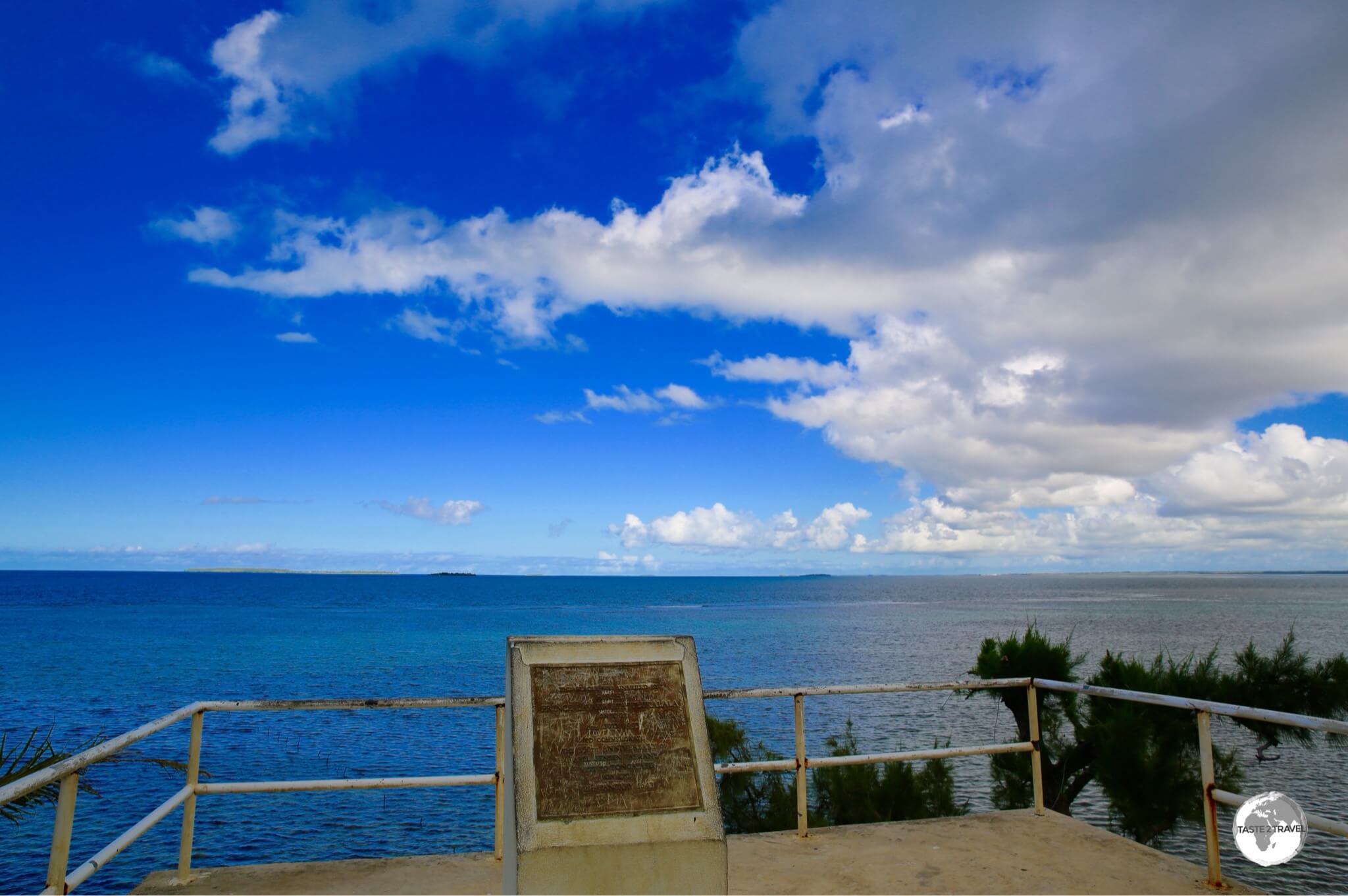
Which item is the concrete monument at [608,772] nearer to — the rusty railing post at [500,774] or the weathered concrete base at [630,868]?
the weathered concrete base at [630,868]

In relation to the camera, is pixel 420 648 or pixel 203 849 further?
pixel 420 648

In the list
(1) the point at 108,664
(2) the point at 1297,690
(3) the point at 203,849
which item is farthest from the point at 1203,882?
(1) the point at 108,664

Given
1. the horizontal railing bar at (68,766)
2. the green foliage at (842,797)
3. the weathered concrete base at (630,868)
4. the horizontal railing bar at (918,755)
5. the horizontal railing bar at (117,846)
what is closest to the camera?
the horizontal railing bar at (68,766)

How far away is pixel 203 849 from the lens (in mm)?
14352

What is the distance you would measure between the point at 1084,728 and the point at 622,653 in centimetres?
857

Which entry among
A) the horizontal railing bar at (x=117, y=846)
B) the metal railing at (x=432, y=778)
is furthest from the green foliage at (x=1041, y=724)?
the horizontal railing bar at (x=117, y=846)

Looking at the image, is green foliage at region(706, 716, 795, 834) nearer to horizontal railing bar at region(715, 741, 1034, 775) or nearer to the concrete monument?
horizontal railing bar at region(715, 741, 1034, 775)

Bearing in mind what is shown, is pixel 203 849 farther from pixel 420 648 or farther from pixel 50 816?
pixel 420 648

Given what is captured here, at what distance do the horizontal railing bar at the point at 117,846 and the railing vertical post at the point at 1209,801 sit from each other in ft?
17.8

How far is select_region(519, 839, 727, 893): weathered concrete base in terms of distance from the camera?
3.70 meters

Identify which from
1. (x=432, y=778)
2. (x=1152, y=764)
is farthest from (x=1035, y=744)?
(x=432, y=778)

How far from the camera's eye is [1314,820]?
4262 millimetres

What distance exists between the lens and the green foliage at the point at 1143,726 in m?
9.15

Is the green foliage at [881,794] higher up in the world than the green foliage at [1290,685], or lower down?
lower down
